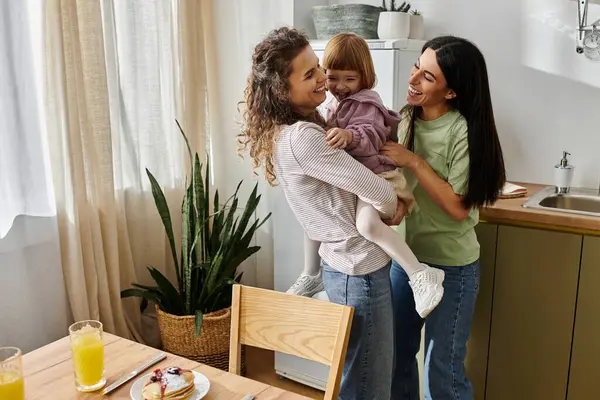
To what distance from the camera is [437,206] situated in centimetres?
179

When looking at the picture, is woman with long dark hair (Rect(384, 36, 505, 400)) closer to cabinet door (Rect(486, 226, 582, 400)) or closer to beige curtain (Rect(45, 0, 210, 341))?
cabinet door (Rect(486, 226, 582, 400))

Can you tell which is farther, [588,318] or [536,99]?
[536,99]

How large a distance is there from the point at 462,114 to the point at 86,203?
1557mm

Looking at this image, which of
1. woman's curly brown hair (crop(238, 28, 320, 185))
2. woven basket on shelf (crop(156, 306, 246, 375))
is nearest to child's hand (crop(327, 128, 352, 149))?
woman's curly brown hair (crop(238, 28, 320, 185))

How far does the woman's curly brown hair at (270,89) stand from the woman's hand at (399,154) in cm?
28

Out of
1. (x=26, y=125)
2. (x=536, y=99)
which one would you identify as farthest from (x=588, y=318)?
(x=26, y=125)

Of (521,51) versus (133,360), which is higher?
(521,51)

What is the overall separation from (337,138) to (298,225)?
1.24 meters

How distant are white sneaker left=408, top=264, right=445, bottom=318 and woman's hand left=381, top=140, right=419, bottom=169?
293 mm

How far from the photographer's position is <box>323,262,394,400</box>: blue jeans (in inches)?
61.9

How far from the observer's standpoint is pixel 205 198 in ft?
8.67

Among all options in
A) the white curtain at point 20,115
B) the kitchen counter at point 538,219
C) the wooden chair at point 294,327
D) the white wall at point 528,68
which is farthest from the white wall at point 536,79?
the white curtain at point 20,115

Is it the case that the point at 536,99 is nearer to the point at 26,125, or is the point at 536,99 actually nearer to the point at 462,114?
the point at 462,114

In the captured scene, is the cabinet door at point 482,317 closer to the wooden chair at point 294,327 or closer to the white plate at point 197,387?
the wooden chair at point 294,327
